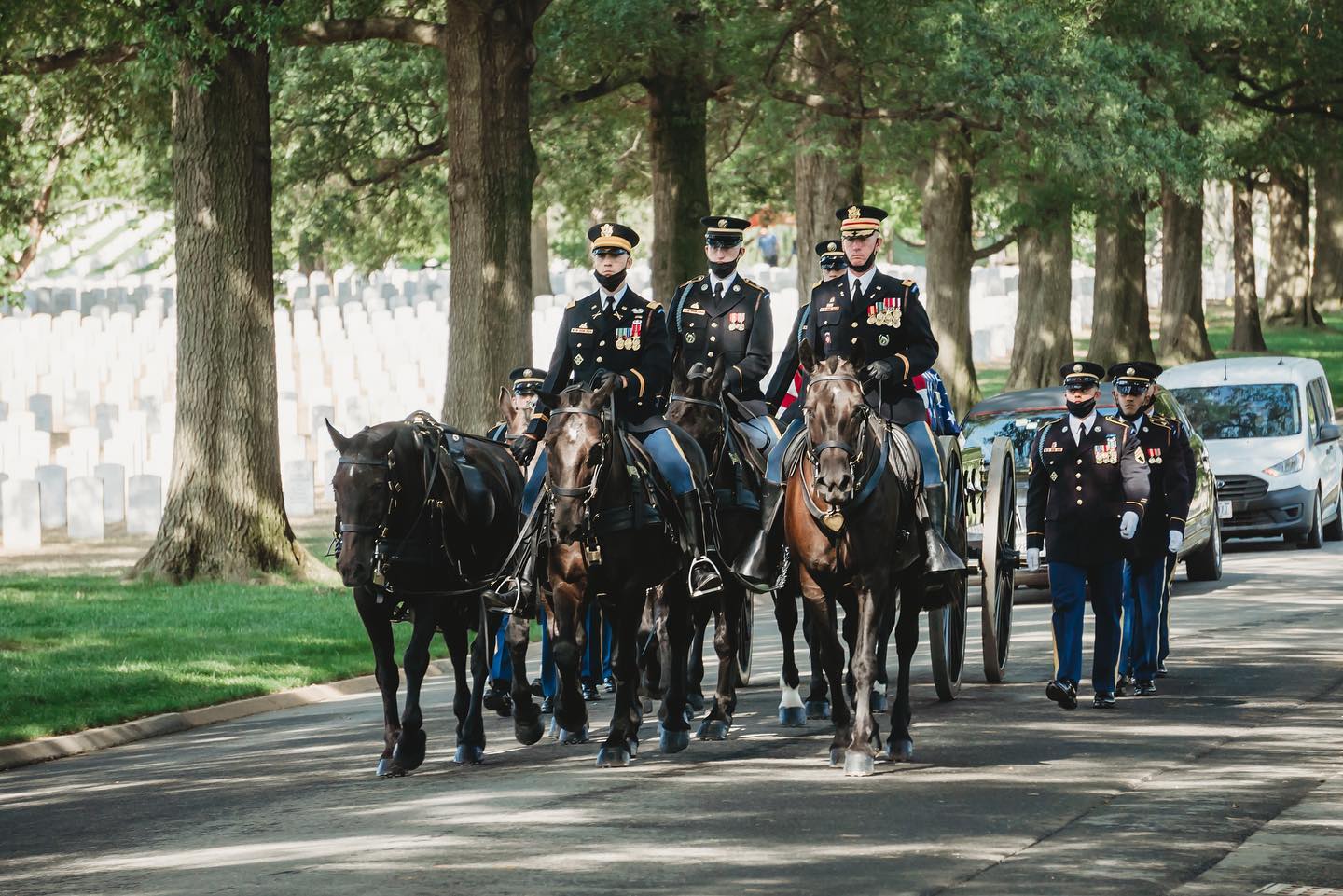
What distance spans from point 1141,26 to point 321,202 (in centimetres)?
1306

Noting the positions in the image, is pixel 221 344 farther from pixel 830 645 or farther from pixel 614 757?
pixel 830 645

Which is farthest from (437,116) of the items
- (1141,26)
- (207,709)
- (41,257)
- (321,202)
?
(41,257)

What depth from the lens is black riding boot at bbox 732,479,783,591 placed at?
35.4 feet

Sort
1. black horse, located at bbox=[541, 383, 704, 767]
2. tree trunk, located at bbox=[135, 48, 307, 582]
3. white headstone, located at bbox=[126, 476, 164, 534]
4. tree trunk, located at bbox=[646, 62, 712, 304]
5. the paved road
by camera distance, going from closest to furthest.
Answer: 1. the paved road
2. black horse, located at bbox=[541, 383, 704, 767]
3. tree trunk, located at bbox=[135, 48, 307, 582]
4. white headstone, located at bbox=[126, 476, 164, 534]
5. tree trunk, located at bbox=[646, 62, 712, 304]

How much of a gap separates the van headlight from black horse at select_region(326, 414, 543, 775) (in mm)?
12715

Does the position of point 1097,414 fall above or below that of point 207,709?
above

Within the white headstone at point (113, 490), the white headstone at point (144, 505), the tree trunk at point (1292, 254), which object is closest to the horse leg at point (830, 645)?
the white headstone at point (144, 505)

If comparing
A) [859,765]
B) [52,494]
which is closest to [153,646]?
[859,765]

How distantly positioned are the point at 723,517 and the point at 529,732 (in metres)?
1.76

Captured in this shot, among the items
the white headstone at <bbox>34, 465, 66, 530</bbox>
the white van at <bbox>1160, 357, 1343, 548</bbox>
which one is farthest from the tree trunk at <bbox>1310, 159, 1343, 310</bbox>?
the white headstone at <bbox>34, 465, 66, 530</bbox>

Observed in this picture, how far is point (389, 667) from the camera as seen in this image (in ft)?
34.8

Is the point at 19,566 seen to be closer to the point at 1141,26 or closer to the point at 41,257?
the point at 1141,26

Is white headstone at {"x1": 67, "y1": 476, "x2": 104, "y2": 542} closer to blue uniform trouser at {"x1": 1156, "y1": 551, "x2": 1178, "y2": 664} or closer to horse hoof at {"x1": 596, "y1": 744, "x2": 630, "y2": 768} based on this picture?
blue uniform trouser at {"x1": 1156, "y1": 551, "x2": 1178, "y2": 664}

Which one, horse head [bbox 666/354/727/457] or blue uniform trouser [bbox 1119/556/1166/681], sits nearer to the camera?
Result: horse head [bbox 666/354/727/457]
